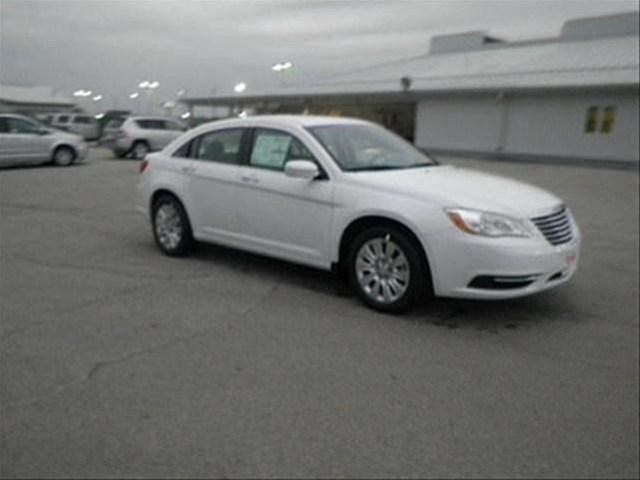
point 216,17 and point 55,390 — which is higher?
point 216,17

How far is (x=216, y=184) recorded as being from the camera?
561 cm

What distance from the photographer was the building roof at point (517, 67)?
21.0 m

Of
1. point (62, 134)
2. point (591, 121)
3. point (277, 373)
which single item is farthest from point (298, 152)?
point (591, 121)

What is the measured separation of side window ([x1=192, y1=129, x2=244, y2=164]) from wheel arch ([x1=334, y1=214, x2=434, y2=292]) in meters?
1.44

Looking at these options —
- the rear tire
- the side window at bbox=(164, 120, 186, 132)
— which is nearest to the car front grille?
the rear tire

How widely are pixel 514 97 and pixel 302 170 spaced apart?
65.5ft

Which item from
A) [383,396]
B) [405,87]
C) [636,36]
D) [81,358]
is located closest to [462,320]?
[383,396]

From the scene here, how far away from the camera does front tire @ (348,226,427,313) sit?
14.6 ft

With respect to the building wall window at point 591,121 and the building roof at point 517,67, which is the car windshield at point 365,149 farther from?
the building wall window at point 591,121

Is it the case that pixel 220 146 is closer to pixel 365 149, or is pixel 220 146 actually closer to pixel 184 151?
pixel 184 151

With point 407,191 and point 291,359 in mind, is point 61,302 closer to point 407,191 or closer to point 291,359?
point 291,359

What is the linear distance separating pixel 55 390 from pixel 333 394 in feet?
4.83

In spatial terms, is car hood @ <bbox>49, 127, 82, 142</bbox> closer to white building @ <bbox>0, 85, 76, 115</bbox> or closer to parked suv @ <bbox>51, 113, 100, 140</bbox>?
parked suv @ <bbox>51, 113, 100, 140</bbox>

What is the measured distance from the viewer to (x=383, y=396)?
3186mm
